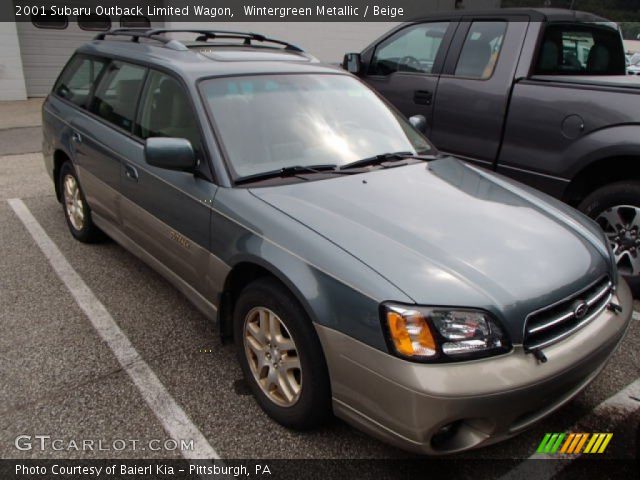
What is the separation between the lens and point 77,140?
4.09 metres

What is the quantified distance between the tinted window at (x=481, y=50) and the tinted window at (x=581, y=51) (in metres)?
0.36

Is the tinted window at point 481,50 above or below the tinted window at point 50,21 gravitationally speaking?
above

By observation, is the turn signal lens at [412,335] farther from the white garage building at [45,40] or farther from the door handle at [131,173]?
the white garage building at [45,40]

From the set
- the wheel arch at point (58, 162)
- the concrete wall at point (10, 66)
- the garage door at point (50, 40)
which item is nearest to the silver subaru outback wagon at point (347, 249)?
the wheel arch at point (58, 162)

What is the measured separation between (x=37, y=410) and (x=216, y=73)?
1981 millimetres

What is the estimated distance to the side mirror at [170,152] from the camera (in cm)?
266

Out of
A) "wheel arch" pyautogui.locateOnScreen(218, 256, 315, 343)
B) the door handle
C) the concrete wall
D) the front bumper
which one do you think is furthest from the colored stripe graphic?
the concrete wall

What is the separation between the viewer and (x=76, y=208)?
446 cm

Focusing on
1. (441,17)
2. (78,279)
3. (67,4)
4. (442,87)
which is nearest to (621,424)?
(442,87)

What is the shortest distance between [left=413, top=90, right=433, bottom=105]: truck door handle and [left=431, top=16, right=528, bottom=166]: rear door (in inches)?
3.9

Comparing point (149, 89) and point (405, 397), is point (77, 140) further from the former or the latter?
point (405, 397)

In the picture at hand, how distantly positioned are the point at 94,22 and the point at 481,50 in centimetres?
1070

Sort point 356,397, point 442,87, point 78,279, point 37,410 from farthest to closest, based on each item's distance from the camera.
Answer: point 442,87 → point 78,279 → point 37,410 → point 356,397

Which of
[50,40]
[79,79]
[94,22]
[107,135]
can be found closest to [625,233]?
[107,135]
